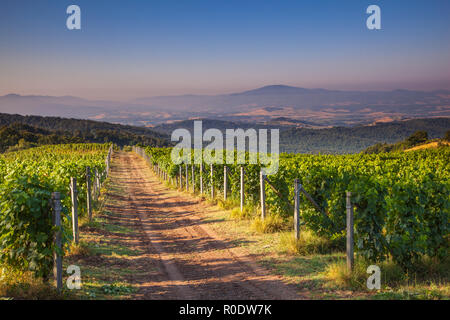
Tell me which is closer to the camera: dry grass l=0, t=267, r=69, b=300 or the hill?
dry grass l=0, t=267, r=69, b=300

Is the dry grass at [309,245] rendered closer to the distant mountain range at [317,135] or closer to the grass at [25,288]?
the grass at [25,288]

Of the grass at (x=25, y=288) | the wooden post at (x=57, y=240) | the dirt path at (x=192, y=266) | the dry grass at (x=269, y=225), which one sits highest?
the wooden post at (x=57, y=240)

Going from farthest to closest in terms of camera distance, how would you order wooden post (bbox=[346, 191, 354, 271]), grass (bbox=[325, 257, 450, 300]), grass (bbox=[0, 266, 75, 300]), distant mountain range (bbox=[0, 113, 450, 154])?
1. distant mountain range (bbox=[0, 113, 450, 154])
2. wooden post (bbox=[346, 191, 354, 271])
3. grass (bbox=[325, 257, 450, 300])
4. grass (bbox=[0, 266, 75, 300])

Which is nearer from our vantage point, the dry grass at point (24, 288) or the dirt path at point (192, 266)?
the dry grass at point (24, 288)

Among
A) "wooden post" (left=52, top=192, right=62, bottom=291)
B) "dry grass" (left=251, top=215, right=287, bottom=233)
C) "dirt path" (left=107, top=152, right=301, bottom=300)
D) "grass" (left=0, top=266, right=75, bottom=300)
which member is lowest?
"dirt path" (left=107, top=152, right=301, bottom=300)

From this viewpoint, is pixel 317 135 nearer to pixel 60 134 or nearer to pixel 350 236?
pixel 60 134

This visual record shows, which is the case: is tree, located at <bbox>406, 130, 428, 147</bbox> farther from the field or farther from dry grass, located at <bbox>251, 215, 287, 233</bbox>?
the field

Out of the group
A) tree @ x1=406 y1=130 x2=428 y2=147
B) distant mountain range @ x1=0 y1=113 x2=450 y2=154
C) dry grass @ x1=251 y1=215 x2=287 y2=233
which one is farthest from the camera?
distant mountain range @ x1=0 y1=113 x2=450 y2=154

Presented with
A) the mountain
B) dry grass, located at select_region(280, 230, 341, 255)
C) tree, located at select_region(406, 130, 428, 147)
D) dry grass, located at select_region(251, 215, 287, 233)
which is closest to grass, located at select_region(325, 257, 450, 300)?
dry grass, located at select_region(280, 230, 341, 255)

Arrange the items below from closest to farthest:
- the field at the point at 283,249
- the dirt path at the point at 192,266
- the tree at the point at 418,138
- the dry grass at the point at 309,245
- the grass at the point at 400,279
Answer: the grass at the point at 400,279
the field at the point at 283,249
the dirt path at the point at 192,266
the dry grass at the point at 309,245
the tree at the point at 418,138

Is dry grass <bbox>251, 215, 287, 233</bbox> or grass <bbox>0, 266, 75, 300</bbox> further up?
grass <bbox>0, 266, 75, 300</bbox>

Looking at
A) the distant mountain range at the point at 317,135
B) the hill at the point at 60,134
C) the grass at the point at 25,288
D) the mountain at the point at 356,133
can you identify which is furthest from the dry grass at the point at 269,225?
the mountain at the point at 356,133
